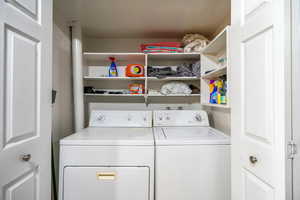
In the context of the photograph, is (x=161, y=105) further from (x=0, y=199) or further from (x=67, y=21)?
(x=0, y=199)

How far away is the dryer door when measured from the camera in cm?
138

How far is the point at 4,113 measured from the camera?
75 centimetres

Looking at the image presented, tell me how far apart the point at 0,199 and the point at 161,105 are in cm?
199

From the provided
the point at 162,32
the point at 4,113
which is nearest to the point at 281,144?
the point at 4,113

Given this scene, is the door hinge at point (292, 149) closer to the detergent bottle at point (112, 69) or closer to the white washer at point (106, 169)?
the white washer at point (106, 169)

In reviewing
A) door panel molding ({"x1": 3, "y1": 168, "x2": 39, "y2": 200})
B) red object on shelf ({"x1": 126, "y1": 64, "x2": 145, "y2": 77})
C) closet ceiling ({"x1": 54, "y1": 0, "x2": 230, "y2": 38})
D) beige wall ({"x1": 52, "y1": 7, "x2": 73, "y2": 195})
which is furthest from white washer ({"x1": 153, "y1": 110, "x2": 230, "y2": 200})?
closet ceiling ({"x1": 54, "y1": 0, "x2": 230, "y2": 38})

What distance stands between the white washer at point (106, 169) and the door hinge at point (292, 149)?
3.14 ft

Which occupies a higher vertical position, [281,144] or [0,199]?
[281,144]

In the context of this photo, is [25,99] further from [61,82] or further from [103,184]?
[61,82]

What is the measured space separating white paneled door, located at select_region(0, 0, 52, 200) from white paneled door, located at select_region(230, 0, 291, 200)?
124cm

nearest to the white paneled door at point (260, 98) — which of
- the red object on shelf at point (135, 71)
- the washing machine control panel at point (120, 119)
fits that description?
the washing machine control panel at point (120, 119)

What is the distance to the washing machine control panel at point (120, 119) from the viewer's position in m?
2.08

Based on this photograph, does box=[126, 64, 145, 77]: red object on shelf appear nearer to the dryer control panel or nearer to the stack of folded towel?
the stack of folded towel

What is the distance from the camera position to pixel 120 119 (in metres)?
2.10
